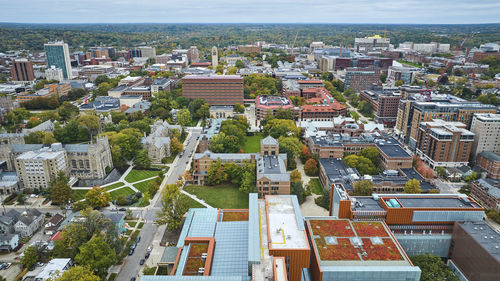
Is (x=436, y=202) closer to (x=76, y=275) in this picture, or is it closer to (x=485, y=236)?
(x=485, y=236)

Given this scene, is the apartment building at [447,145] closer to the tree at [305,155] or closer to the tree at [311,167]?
the tree at [311,167]

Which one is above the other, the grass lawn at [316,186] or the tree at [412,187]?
the tree at [412,187]

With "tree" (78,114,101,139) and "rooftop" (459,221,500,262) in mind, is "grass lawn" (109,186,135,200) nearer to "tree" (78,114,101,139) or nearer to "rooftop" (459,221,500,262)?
"tree" (78,114,101,139)

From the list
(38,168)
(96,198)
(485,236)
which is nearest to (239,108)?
(38,168)

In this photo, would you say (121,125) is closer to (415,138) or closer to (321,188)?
(321,188)

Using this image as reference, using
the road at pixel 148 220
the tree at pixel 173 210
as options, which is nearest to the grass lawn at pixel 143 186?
the road at pixel 148 220

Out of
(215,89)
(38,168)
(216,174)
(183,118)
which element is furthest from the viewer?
(215,89)

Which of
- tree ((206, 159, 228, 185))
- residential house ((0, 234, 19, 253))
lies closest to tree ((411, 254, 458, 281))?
tree ((206, 159, 228, 185))
